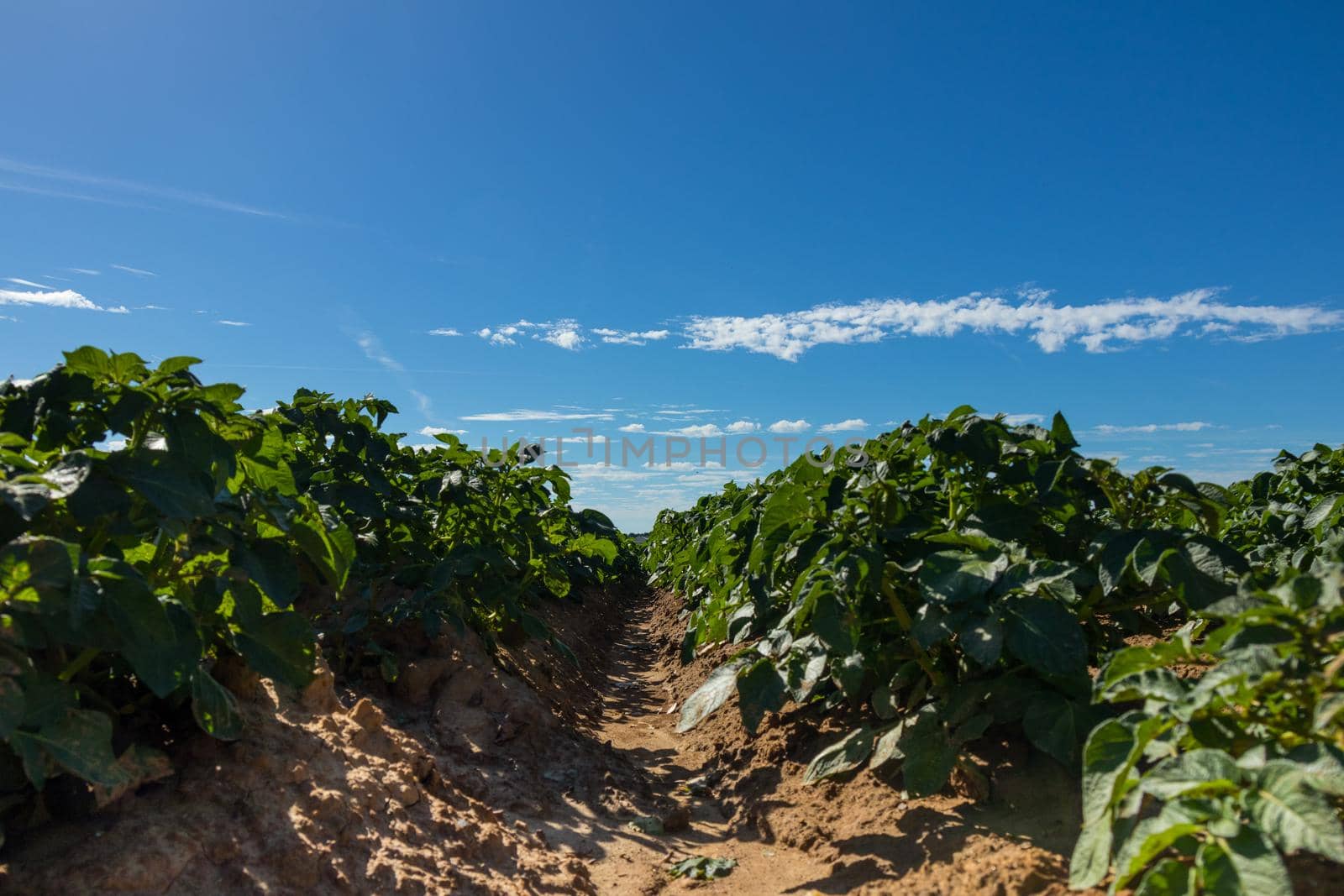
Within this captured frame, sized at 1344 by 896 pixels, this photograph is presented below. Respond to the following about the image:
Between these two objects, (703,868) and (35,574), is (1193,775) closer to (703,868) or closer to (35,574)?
(703,868)

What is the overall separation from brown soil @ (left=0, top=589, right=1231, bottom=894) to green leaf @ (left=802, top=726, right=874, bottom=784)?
19 centimetres

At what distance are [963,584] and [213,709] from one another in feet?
7.68

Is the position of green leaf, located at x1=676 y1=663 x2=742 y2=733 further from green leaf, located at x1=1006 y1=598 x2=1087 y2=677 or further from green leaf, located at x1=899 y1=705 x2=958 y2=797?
green leaf, located at x1=1006 y1=598 x2=1087 y2=677

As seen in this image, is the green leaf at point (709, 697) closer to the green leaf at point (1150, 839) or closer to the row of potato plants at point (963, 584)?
the row of potato plants at point (963, 584)

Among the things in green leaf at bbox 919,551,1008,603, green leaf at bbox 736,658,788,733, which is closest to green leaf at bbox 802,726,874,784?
green leaf at bbox 736,658,788,733

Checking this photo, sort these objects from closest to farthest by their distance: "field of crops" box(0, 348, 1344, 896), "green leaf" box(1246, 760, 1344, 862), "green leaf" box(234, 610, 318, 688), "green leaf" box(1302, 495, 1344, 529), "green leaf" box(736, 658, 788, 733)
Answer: "green leaf" box(1246, 760, 1344, 862) → "field of crops" box(0, 348, 1344, 896) → "green leaf" box(234, 610, 318, 688) → "green leaf" box(736, 658, 788, 733) → "green leaf" box(1302, 495, 1344, 529)

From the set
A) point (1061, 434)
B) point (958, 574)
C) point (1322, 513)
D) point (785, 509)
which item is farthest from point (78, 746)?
point (1322, 513)

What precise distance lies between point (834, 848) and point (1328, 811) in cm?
196

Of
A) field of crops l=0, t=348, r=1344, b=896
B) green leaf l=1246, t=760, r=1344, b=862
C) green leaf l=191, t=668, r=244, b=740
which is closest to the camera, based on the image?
green leaf l=1246, t=760, r=1344, b=862

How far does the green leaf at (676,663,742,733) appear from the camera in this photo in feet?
10.7

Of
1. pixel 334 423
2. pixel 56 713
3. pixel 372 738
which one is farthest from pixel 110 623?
pixel 334 423

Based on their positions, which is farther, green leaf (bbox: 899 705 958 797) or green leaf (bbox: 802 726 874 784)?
green leaf (bbox: 802 726 874 784)

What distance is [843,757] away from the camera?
11.1 feet

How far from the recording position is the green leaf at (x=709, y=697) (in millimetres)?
3273
